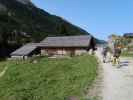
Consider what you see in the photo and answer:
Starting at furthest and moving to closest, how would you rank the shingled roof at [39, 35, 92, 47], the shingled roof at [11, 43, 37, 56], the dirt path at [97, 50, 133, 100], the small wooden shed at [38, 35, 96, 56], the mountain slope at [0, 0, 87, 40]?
the mountain slope at [0, 0, 87, 40]
the shingled roof at [11, 43, 37, 56]
the shingled roof at [39, 35, 92, 47]
the small wooden shed at [38, 35, 96, 56]
the dirt path at [97, 50, 133, 100]

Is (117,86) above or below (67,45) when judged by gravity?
below

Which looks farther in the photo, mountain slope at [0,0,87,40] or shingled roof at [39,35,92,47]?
mountain slope at [0,0,87,40]

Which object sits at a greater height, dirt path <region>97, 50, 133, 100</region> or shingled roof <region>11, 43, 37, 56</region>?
shingled roof <region>11, 43, 37, 56</region>

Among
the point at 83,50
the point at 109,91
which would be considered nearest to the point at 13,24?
the point at 83,50

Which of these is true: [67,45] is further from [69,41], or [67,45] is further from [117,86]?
[117,86]

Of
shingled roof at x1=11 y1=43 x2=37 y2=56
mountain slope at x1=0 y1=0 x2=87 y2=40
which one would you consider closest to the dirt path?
shingled roof at x1=11 y1=43 x2=37 y2=56

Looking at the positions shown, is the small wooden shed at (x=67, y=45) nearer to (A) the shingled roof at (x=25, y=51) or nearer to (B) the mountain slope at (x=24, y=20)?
(A) the shingled roof at (x=25, y=51)

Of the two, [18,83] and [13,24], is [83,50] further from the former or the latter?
[13,24]

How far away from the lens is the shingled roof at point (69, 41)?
55.8 meters

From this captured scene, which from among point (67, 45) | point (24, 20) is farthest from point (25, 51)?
point (24, 20)

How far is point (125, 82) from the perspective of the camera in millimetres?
17781

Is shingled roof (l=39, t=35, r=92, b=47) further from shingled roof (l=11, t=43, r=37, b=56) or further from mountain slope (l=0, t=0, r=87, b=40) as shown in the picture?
mountain slope (l=0, t=0, r=87, b=40)

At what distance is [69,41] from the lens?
193ft

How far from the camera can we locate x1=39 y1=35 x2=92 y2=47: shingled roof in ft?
183
